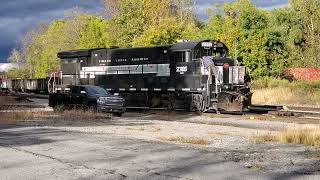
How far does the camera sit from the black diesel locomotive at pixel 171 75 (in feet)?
85.1

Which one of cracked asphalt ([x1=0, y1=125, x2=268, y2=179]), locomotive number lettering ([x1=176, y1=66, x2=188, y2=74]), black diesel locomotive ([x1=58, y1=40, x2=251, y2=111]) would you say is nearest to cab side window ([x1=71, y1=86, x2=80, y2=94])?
black diesel locomotive ([x1=58, y1=40, x2=251, y2=111])

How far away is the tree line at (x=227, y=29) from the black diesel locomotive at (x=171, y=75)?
370 inches

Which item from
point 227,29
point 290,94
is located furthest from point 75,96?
point 227,29

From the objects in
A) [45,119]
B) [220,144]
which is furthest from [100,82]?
[220,144]

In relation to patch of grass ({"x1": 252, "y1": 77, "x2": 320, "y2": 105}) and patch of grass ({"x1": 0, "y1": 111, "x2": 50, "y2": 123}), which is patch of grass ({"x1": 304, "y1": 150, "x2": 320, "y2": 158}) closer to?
patch of grass ({"x1": 0, "y1": 111, "x2": 50, "y2": 123})

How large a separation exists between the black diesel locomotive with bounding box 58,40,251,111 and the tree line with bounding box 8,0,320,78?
30.8ft

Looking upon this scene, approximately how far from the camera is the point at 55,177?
8688 mm

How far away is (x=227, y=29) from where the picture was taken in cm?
4891

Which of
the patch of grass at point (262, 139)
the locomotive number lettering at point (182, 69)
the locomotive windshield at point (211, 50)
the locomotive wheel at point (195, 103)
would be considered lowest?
the patch of grass at point (262, 139)

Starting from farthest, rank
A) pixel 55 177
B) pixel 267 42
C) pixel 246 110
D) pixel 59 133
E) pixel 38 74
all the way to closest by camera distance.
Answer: pixel 38 74 < pixel 267 42 < pixel 246 110 < pixel 59 133 < pixel 55 177

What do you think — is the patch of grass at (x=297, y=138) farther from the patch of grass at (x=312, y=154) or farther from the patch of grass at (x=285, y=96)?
the patch of grass at (x=285, y=96)

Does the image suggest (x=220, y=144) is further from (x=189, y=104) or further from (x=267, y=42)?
(x=267, y=42)

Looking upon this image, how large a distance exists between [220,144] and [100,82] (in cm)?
2012

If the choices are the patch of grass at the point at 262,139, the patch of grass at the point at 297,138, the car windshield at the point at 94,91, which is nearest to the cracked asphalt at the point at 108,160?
the patch of grass at the point at 262,139
